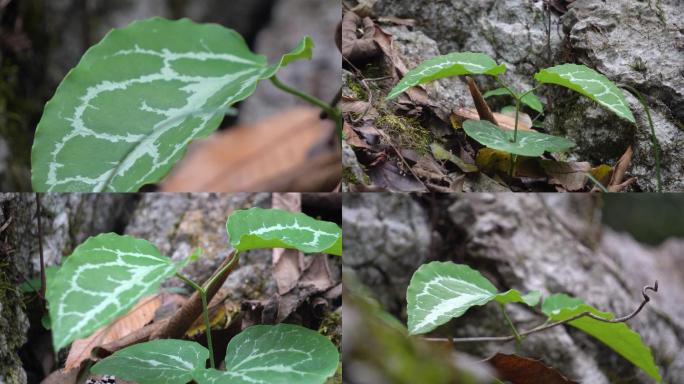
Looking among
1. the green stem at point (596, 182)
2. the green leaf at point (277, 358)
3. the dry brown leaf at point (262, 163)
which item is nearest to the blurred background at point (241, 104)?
the dry brown leaf at point (262, 163)

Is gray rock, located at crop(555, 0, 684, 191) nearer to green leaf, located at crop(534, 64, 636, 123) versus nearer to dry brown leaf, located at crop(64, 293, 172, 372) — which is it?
green leaf, located at crop(534, 64, 636, 123)

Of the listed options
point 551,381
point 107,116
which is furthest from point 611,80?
point 107,116

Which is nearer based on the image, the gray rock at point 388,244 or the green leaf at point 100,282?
the green leaf at point 100,282

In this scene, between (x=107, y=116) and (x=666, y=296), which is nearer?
(x=107, y=116)

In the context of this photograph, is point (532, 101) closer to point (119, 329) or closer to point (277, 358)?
point (277, 358)

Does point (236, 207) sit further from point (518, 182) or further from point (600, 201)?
point (600, 201)

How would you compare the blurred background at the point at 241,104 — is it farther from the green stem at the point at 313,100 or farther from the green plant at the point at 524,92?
the green plant at the point at 524,92
